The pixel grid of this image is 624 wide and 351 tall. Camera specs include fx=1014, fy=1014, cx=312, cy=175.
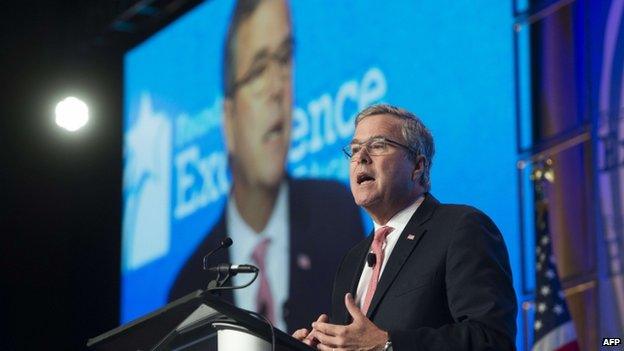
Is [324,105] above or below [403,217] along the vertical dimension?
above

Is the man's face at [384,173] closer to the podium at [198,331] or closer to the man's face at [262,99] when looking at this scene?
the podium at [198,331]

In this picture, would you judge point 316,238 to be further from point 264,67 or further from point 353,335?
point 353,335

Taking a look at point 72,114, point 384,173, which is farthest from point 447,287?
point 72,114

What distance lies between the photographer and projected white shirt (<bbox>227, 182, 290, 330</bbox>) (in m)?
5.29

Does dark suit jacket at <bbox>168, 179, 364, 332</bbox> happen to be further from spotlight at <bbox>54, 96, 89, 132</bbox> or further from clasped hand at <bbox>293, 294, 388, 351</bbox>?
clasped hand at <bbox>293, 294, 388, 351</bbox>

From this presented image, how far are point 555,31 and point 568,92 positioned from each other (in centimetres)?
27

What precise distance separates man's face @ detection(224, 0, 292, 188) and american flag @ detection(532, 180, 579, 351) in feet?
5.96

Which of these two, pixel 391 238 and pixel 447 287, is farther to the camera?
pixel 391 238

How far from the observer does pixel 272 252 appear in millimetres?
5426

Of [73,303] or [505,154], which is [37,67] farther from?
[505,154]

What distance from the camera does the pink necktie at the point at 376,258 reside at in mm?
2885

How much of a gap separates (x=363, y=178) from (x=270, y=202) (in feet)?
8.41

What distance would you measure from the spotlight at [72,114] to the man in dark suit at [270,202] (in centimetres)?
130

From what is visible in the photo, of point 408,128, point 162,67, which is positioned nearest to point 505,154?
point 408,128
